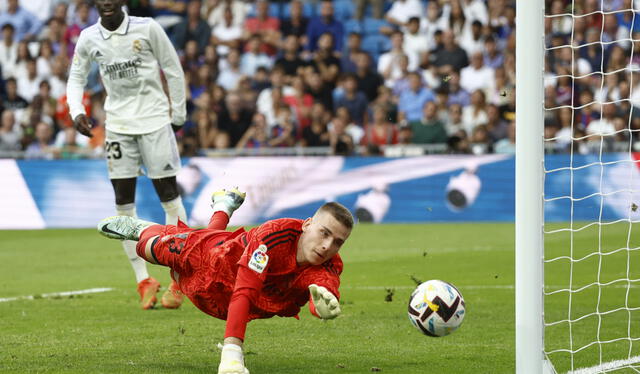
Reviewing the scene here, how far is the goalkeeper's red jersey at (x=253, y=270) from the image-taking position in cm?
538

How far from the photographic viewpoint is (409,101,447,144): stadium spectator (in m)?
17.0

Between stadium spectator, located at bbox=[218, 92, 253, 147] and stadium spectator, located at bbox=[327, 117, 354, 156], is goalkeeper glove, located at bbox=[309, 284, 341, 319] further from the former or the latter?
stadium spectator, located at bbox=[218, 92, 253, 147]

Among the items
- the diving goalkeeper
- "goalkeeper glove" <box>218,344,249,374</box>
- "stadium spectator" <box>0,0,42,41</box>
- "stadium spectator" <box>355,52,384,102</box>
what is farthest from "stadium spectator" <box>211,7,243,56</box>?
"goalkeeper glove" <box>218,344,249,374</box>

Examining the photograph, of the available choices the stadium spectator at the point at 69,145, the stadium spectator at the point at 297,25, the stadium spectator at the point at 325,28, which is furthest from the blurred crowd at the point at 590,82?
the stadium spectator at the point at 69,145

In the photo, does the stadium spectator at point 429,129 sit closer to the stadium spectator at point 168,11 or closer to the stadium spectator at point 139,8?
the stadium spectator at point 168,11

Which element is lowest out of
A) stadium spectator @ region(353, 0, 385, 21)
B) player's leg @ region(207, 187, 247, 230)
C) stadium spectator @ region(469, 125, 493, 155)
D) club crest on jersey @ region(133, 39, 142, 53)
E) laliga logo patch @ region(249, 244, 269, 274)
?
stadium spectator @ region(469, 125, 493, 155)

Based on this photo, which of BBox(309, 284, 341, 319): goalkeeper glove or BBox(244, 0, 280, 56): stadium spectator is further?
BBox(244, 0, 280, 56): stadium spectator

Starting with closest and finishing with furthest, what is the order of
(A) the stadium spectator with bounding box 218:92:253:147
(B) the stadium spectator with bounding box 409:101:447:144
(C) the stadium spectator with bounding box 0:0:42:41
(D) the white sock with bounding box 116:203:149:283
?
1. (D) the white sock with bounding box 116:203:149:283
2. (B) the stadium spectator with bounding box 409:101:447:144
3. (A) the stadium spectator with bounding box 218:92:253:147
4. (C) the stadium spectator with bounding box 0:0:42:41

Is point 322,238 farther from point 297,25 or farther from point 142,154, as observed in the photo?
point 297,25

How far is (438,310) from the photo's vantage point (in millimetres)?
5500

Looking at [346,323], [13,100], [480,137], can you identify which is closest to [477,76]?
[480,137]

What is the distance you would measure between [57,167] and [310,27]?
21.2 feet

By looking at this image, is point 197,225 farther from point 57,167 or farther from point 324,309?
point 324,309

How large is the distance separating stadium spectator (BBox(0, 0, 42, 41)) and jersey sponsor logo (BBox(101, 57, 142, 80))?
42.8 ft
